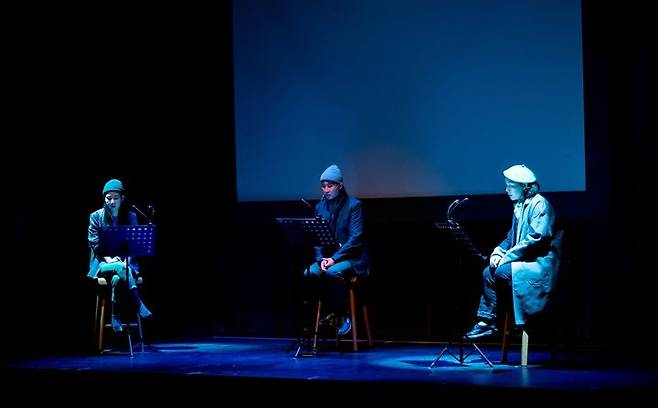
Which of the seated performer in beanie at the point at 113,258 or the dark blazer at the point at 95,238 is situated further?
the dark blazer at the point at 95,238

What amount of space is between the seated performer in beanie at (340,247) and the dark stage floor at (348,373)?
0.39 m

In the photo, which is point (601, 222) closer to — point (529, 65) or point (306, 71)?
point (529, 65)

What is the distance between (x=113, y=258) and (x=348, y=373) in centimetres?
248

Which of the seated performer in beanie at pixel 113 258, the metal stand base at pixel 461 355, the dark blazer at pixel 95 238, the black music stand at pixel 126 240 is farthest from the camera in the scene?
the dark blazer at pixel 95 238

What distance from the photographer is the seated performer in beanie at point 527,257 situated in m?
6.22

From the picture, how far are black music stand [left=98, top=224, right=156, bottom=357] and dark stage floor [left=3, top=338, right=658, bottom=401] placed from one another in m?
0.78

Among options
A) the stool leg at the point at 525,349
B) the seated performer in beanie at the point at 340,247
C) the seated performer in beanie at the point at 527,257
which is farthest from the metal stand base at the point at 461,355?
the seated performer in beanie at the point at 340,247

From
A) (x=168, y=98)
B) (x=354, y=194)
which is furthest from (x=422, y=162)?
(x=168, y=98)

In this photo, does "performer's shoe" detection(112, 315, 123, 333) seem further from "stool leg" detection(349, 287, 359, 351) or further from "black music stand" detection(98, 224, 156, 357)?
"stool leg" detection(349, 287, 359, 351)

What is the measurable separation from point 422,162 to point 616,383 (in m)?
2.84

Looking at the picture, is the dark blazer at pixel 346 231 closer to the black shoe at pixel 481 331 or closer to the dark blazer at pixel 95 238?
the black shoe at pixel 481 331

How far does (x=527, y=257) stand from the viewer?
632cm

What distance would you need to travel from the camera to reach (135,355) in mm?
7309

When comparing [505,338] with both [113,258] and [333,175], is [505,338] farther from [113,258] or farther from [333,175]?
[113,258]
